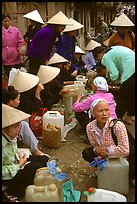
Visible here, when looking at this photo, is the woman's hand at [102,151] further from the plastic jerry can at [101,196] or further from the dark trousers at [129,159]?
the plastic jerry can at [101,196]

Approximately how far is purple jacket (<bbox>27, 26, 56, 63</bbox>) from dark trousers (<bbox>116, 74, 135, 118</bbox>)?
1386mm

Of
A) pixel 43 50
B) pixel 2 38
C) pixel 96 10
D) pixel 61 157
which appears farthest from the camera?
pixel 96 10

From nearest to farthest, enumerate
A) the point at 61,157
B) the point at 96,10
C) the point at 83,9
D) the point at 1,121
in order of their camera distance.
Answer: the point at 1,121 → the point at 61,157 → the point at 83,9 → the point at 96,10

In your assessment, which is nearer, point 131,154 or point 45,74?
point 131,154

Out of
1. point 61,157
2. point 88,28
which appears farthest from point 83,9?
point 61,157

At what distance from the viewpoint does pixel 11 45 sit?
6398mm

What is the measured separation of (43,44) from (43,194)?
3.15m

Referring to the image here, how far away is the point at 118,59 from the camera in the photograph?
493 cm

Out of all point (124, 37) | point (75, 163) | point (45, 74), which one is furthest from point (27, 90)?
point (124, 37)

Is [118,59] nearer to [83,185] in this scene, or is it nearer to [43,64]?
[43,64]

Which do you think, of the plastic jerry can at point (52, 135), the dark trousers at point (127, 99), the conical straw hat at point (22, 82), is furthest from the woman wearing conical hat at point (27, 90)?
the dark trousers at point (127, 99)

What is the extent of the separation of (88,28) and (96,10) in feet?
4.09

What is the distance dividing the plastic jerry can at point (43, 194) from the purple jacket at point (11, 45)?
3.90 meters

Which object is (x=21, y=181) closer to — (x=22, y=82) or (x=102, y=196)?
(x=102, y=196)
